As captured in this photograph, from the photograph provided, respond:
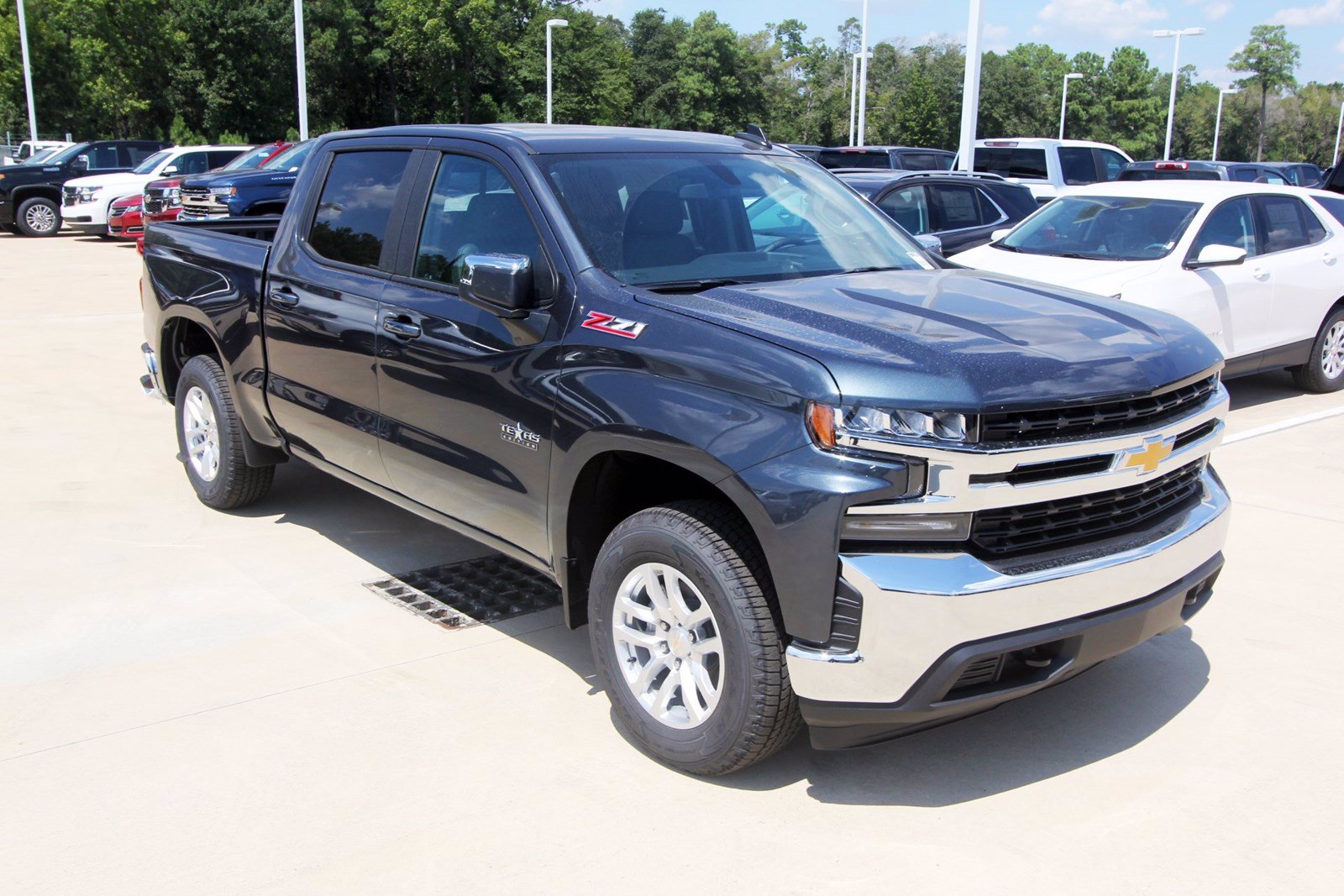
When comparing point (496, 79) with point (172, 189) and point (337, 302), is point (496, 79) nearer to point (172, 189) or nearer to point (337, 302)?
point (172, 189)

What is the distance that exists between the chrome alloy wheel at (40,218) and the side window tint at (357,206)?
22081mm

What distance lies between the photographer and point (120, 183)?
22250 mm

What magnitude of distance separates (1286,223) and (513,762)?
8.29 metres

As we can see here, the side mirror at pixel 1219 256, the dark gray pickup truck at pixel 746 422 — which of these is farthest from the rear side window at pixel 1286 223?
the dark gray pickup truck at pixel 746 422

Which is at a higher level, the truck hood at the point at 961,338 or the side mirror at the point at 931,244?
the side mirror at the point at 931,244

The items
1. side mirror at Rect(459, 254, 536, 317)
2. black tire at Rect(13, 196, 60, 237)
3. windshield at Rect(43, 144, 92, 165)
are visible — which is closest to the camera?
side mirror at Rect(459, 254, 536, 317)

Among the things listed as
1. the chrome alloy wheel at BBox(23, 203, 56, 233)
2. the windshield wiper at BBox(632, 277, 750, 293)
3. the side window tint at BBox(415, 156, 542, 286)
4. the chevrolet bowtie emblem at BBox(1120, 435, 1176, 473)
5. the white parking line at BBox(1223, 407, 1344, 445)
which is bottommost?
the white parking line at BBox(1223, 407, 1344, 445)

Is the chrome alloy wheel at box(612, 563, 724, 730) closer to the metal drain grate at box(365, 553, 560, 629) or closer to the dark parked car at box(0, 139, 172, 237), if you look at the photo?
the metal drain grate at box(365, 553, 560, 629)

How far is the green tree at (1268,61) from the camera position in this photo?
90.8m

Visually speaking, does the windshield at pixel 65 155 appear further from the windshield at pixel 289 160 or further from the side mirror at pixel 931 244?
the side mirror at pixel 931 244

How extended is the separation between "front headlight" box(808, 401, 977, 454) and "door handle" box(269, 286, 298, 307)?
2936 millimetres

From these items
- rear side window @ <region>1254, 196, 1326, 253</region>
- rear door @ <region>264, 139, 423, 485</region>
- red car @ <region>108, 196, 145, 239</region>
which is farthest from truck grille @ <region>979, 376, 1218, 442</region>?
red car @ <region>108, 196, 145, 239</region>

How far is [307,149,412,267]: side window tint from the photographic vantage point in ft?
15.8

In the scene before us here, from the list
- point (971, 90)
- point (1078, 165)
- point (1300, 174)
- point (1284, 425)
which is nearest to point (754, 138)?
point (1284, 425)
